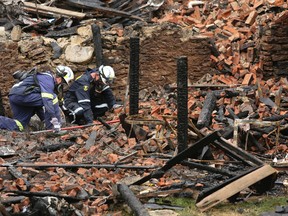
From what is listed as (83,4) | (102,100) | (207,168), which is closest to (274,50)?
(102,100)

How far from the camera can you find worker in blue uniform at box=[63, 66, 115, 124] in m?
15.4

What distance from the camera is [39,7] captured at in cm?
1775

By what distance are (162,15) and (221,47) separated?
210cm

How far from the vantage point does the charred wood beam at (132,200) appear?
9078 millimetres

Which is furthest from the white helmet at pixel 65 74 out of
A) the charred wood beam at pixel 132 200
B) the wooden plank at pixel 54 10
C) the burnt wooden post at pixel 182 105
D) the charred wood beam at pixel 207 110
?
the charred wood beam at pixel 132 200

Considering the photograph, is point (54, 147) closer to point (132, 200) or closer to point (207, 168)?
point (207, 168)

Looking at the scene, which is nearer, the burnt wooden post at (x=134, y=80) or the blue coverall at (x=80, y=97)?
the burnt wooden post at (x=134, y=80)

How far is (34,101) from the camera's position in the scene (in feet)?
47.0

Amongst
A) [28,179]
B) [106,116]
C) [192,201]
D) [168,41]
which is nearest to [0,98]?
[106,116]

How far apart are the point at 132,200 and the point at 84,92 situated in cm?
627

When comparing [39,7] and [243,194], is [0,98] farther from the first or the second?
[243,194]

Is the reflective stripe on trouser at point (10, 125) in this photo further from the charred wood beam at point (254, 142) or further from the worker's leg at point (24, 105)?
the charred wood beam at point (254, 142)

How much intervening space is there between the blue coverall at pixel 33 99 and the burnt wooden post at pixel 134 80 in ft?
5.76

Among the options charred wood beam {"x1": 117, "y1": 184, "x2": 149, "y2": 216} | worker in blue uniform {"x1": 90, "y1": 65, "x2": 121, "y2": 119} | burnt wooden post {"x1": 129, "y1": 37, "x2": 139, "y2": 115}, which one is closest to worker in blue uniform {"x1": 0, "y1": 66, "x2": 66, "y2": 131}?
worker in blue uniform {"x1": 90, "y1": 65, "x2": 121, "y2": 119}
